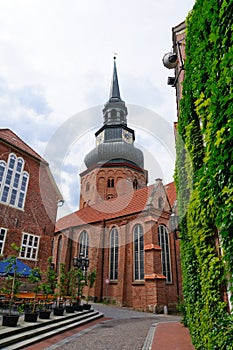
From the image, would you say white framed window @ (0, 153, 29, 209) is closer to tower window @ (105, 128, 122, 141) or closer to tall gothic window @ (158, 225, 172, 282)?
tall gothic window @ (158, 225, 172, 282)

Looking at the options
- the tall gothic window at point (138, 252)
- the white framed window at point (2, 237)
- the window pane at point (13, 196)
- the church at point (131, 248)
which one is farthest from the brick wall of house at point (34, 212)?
the tall gothic window at point (138, 252)

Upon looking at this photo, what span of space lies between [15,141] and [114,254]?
46.1 feet

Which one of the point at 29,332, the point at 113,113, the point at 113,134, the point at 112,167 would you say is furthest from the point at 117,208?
the point at 113,113

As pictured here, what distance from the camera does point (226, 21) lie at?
3516mm

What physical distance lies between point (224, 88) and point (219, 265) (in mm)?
2874

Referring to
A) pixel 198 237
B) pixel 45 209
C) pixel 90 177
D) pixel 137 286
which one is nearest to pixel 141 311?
pixel 137 286

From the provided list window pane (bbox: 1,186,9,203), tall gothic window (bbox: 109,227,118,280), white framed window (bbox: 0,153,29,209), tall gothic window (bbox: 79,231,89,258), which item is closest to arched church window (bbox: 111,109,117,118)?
tall gothic window (bbox: 79,231,89,258)

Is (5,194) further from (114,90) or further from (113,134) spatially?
(114,90)

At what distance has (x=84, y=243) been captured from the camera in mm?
27609

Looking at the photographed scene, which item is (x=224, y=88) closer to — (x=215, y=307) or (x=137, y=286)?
(x=215, y=307)

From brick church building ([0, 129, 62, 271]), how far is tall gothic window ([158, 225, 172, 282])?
32.2ft

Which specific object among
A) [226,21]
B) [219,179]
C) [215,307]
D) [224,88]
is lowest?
[215,307]

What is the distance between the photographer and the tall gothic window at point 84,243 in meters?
27.0

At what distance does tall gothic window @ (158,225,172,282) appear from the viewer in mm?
21625
